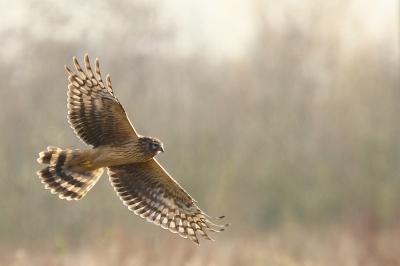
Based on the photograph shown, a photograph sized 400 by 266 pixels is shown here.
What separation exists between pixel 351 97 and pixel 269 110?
212 cm

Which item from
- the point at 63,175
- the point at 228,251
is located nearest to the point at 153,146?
the point at 63,175

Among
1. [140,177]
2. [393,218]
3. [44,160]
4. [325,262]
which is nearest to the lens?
[44,160]

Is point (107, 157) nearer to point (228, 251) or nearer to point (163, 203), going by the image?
point (163, 203)

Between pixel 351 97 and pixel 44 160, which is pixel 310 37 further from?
pixel 44 160

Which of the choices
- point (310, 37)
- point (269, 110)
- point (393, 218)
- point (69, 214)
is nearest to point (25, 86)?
point (69, 214)

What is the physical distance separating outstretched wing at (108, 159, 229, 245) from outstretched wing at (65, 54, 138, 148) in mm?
727

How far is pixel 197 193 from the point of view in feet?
56.9

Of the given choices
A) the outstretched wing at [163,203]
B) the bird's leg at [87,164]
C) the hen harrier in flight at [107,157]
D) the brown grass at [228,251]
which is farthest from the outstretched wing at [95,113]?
the brown grass at [228,251]

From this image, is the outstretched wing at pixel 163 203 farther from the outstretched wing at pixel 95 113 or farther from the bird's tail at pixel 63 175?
the outstretched wing at pixel 95 113

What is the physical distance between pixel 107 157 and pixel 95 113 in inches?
17.4

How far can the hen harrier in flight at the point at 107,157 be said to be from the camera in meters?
7.28

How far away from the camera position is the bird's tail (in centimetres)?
745

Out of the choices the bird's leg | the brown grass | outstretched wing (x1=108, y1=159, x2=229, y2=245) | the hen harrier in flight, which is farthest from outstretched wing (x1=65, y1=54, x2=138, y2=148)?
the brown grass

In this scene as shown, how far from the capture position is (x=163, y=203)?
8.18 m
